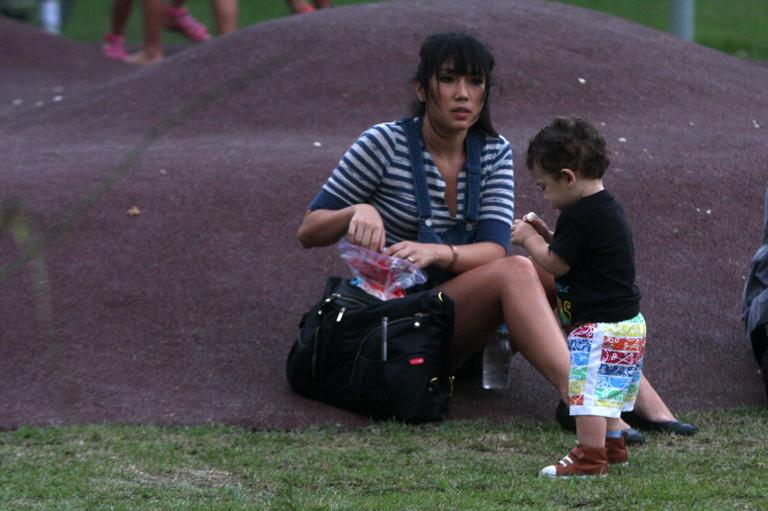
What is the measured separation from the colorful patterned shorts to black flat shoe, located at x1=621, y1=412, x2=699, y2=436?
51 cm

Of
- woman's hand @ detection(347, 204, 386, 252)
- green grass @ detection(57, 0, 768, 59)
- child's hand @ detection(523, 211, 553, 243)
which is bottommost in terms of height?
green grass @ detection(57, 0, 768, 59)

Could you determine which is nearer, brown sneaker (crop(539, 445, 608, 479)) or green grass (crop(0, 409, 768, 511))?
green grass (crop(0, 409, 768, 511))

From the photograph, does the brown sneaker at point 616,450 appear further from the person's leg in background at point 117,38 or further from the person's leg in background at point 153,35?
the person's leg in background at point 117,38

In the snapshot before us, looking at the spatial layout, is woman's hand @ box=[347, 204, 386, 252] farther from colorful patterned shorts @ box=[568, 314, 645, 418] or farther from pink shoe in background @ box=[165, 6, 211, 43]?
pink shoe in background @ box=[165, 6, 211, 43]

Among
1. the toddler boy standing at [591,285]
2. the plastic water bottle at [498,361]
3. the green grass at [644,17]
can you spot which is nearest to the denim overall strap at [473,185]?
the plastic water bottle at [498,361]

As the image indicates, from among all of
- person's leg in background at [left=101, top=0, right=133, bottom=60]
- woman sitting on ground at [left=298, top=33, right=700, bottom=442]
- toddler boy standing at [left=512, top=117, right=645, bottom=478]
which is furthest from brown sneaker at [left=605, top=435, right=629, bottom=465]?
person's leg in background at [left=101, top=0, right=133, bottom=60]

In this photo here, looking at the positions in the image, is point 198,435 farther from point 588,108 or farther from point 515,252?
point 588,108

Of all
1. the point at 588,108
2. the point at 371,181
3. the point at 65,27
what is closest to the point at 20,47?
the point at 65,27

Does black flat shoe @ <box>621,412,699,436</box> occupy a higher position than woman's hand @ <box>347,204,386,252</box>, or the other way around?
woman's hand @ <box>347,204,386,252</box>

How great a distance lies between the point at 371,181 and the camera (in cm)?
379

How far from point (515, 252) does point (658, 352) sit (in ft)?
2.99

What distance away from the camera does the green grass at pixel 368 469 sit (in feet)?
9.26

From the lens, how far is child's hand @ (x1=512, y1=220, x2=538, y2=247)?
330 cm

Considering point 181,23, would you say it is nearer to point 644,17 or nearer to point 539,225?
point 644,17
